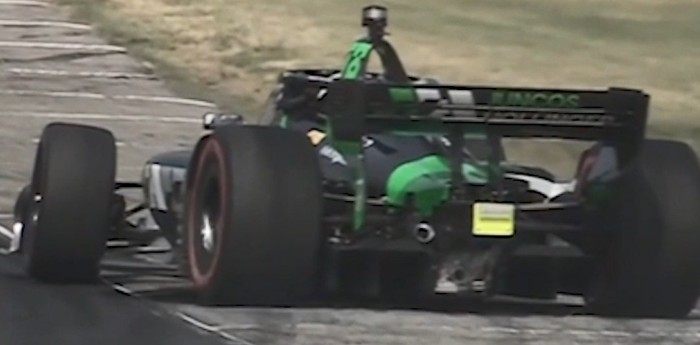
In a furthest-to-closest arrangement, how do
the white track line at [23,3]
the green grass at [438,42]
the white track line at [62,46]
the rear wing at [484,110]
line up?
the white track line at [23,3] → the white track line at [62,46] → the green grass at [438,42] → the rear wing at [484,110]

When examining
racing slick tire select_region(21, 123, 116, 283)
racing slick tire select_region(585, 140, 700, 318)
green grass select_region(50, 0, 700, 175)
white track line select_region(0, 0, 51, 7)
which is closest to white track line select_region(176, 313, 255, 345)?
racing slick tire select_region(21, 123, 116, 283)

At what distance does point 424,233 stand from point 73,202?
184 cm

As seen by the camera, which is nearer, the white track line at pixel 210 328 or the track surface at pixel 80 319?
the white track line at pixel 210 328

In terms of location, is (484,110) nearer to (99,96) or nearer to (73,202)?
(73,202)

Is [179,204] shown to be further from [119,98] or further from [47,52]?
[47,52]

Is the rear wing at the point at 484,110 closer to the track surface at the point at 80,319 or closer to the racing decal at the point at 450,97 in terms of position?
the racing decal at the point at 450,97

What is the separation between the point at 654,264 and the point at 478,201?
1067 mm

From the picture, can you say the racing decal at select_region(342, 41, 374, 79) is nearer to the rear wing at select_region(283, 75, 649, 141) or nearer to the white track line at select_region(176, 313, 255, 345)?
the rear wing at select_region(283, 75, 649, 141)

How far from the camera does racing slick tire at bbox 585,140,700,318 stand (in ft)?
36.6

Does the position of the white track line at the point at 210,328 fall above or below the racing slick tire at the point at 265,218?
below

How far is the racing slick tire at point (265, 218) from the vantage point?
33.7 ft

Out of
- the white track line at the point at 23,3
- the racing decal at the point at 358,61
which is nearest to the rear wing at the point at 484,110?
the racing decal at the point at 358,61

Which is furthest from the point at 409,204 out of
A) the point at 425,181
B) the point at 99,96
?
the point at 99,96

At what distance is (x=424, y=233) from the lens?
35.4 ft
